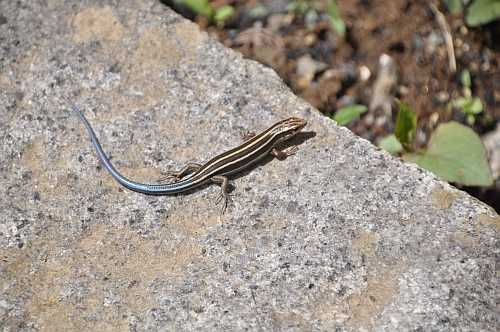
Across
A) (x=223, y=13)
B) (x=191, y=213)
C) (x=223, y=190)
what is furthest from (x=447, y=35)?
(x=191, y=213)

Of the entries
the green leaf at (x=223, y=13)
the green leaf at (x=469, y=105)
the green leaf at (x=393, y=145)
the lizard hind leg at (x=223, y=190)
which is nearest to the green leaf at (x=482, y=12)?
the green leaf at (x=469, y=105)

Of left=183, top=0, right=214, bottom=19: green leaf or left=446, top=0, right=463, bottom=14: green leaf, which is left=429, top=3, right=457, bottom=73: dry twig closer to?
left=446, top=0, right=463, bottom=14: green leaf

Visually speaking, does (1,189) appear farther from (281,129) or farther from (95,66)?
(281,129)

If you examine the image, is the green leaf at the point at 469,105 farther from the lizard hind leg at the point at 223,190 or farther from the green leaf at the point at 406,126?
the lizard hind leg at the point at 223,190

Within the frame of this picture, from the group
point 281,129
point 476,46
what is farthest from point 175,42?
point 476,46

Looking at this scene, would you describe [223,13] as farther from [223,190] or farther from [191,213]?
[191,213]

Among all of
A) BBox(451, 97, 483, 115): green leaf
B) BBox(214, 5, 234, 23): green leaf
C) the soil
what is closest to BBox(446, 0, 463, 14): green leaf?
the soil
